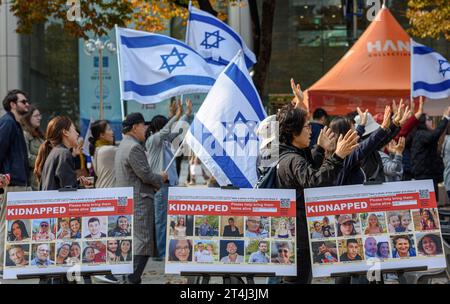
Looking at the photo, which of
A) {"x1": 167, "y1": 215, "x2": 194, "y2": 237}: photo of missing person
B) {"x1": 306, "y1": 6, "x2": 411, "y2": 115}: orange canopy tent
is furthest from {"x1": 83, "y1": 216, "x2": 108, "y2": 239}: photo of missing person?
{"x1": 306, "y1": 6, "x2": 411, "y2": 115}: orange canopy tent

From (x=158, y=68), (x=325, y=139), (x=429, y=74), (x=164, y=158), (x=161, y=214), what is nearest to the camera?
(x=325, y=139)

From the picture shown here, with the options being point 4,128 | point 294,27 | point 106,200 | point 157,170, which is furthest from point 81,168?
point 294,27

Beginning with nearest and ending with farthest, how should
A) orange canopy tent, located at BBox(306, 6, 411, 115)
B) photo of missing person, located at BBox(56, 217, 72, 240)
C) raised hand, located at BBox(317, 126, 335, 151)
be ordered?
raised hand, located at BBox(317, 126, 335, 151) < photo of missing person, located at BBox(56, 217, 72, 240) < orange canopy tent, located at BBox(306, 6, 411, 115)

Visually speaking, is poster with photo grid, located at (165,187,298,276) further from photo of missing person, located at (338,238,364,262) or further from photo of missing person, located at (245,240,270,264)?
photo of missing person, located at (338,238,364,262)

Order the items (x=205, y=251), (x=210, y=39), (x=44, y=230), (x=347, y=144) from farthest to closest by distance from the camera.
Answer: (x=210, y=39) → (x=44, y=230) → (x=205, y=251) → (x=347, y=144)

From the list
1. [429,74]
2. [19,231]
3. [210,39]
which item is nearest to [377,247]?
[19,231]

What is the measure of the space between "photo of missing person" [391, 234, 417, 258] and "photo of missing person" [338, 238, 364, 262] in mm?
243

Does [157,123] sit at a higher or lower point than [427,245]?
higher

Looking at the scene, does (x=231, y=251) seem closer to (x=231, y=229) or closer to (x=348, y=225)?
(x=231, y=229)

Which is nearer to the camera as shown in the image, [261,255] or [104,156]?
[261,255]

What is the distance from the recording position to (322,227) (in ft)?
18.8

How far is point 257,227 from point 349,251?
680mm

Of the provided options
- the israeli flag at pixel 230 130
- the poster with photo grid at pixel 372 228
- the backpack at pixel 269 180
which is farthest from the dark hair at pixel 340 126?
the poster with photo grid at pixel 372 228

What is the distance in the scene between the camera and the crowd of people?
585cm
